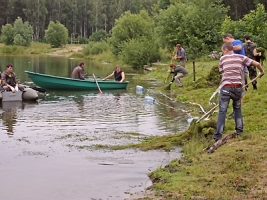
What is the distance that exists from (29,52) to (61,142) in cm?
6644

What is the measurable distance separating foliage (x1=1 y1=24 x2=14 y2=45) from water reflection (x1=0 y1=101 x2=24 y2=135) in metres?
66.4

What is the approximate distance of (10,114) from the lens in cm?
1449

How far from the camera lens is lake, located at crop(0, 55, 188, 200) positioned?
692 cm

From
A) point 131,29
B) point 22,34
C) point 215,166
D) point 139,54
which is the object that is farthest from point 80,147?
point 22,34

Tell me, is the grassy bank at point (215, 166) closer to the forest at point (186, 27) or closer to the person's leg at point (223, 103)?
the person's leg at point (223, 103)

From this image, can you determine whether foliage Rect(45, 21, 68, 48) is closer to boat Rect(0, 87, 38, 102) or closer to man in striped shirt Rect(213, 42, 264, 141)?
boat Rect(0, 87, 38, 102)

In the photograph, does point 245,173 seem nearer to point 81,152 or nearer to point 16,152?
point 81,152

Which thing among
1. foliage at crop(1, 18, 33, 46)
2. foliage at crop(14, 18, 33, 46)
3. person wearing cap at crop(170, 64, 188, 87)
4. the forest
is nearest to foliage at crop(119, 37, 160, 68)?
the forest

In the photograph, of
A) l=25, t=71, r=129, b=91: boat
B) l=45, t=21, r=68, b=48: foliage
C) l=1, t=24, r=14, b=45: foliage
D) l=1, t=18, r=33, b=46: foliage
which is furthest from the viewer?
l=1, t=24, r=14, b=45: foliage

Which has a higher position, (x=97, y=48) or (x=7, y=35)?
(x=7, y=35)

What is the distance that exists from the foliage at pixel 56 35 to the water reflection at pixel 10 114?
6309 cm

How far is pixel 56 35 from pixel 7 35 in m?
8.91

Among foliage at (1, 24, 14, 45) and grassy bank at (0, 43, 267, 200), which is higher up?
foliage at (1, 24, 14, 45)

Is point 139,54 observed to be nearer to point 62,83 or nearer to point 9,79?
point 62,83
